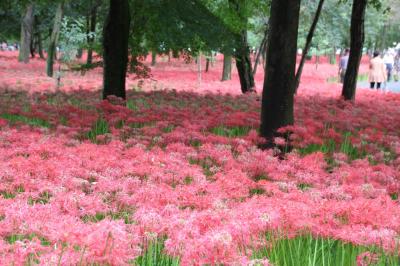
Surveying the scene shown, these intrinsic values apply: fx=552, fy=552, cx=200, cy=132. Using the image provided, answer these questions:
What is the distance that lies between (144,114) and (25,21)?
86.5ft

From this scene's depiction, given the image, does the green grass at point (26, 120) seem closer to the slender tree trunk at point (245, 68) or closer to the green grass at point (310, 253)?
the green grass at point (310, 253)

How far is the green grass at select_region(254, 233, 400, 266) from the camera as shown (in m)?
3.56

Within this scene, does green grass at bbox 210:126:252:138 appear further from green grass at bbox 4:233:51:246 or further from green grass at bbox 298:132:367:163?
green grass at bbox 4:233:51:246

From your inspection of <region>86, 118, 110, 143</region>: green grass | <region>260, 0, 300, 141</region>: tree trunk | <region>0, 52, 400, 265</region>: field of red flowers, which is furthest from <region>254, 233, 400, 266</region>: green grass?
<region>86, 118, 110, 143</region>: green grass

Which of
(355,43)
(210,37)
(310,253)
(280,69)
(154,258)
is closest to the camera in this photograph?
(154,258)

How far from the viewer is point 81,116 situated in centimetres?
955

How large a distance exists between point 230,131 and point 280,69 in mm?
1415

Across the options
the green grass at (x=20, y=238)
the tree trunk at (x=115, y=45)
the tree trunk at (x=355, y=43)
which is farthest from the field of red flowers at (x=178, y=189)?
Answer: the tree trunk at (x=355, y=43)

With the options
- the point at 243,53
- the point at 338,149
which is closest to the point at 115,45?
the point at 243,53

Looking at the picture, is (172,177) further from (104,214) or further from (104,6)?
(104,6)

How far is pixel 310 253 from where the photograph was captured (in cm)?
363

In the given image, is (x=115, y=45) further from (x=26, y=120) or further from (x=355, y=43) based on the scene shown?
(x=355, y=43)

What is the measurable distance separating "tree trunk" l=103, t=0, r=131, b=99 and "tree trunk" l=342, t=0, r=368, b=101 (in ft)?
20.3

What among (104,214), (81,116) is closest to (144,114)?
(81,116)
